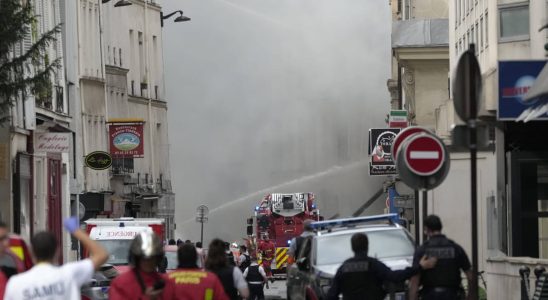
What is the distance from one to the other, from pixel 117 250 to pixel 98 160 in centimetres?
1398

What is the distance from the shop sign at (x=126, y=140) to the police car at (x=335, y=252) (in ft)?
108

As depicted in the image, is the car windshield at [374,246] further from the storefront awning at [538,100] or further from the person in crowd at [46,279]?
the person in crowd at [46,279]

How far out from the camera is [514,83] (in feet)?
90.0

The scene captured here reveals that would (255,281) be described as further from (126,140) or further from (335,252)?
(126,140)

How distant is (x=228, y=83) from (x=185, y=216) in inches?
292

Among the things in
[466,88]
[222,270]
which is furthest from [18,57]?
[466,88]

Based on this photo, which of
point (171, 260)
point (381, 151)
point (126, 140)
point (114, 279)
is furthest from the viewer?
point (126, 140)

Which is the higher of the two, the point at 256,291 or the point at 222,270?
the point at 222,270

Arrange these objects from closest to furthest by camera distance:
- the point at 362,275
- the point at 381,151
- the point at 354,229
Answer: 1. the point at 362,275
2. the point at 354,229
3. the point at 381,151

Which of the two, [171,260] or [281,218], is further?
[281,218]

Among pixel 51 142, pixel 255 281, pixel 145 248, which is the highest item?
pixel 51 142

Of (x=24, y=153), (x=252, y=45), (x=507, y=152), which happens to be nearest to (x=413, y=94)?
(x=252, y=45)

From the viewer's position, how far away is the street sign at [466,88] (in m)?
13.9

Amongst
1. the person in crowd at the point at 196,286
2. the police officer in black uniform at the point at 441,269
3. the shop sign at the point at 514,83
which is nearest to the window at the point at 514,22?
the shop sign at the point at 514,83
